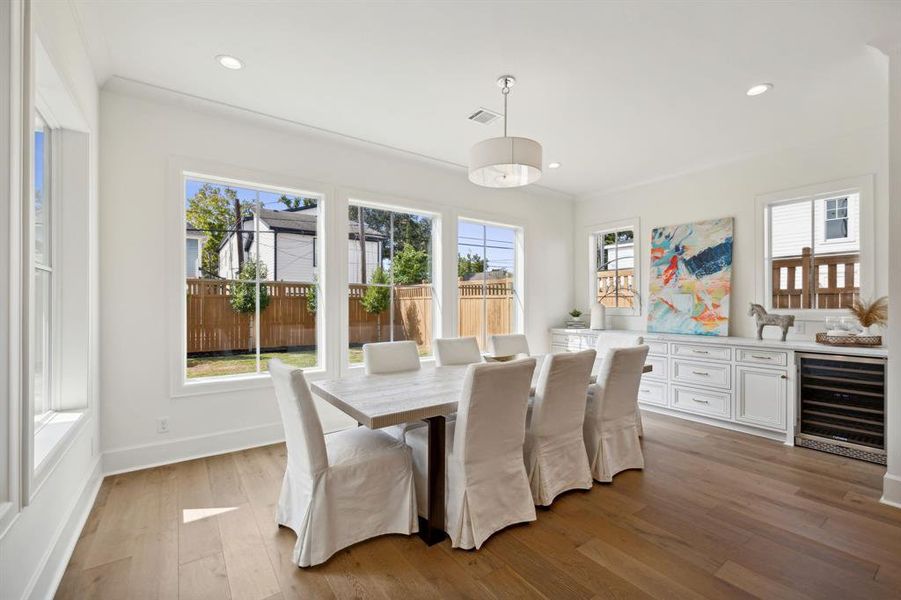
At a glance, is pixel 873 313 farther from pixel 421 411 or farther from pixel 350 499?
pixel 350 499

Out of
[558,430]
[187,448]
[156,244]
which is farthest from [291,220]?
[558,430]

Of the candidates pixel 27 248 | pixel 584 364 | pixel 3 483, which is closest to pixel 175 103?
pixel 27 248

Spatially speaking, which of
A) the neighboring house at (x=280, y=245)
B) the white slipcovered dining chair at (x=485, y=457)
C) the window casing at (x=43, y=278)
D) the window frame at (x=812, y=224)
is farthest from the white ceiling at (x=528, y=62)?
the white slipcovered dining chair at (x=485, y=457)

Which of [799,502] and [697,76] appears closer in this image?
[799,502]

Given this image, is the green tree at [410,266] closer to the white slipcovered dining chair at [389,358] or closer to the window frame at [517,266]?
the window frame at [517,266]

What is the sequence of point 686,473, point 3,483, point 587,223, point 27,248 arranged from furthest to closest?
point 587,223, point 686,473, point 27,248, point 3,483

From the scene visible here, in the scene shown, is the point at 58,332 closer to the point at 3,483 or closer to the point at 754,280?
the point at 3,483

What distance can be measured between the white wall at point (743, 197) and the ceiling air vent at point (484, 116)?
270 centimetres

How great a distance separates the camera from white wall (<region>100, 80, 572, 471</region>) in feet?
9.71

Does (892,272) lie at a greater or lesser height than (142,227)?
lesser

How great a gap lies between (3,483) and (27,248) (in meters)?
0.80

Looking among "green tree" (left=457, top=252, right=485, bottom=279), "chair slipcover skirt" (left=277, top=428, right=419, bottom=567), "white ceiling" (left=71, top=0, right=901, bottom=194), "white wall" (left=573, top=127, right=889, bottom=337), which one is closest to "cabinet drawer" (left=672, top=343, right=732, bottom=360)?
"white wall" (left=573, top=127, right=889, bottom=337)

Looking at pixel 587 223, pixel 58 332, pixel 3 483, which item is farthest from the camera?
pixel 587 223

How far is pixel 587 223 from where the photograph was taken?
5.93 m
